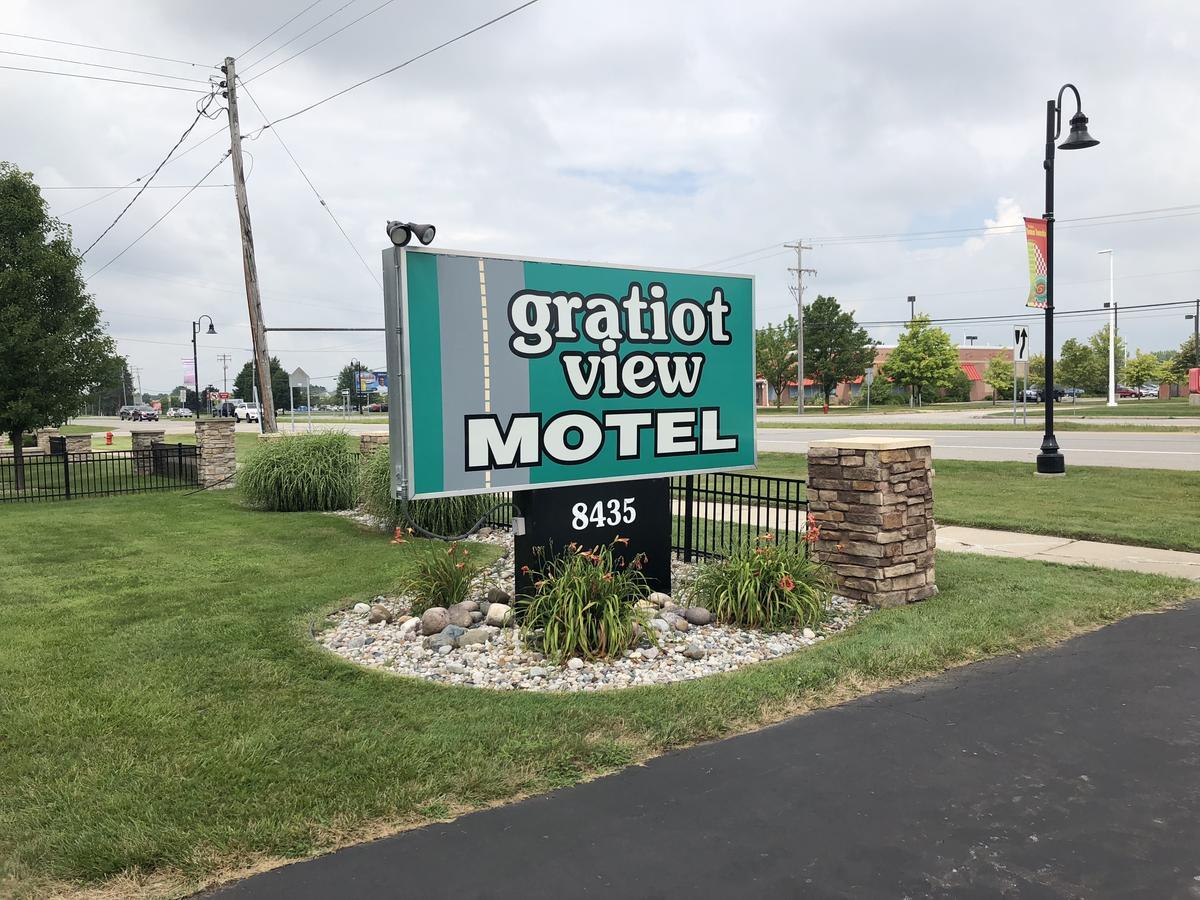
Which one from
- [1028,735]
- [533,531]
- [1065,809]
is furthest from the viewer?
[533,531]

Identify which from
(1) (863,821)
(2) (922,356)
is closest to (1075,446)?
(1) (863,821)

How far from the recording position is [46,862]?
3236 millimetres

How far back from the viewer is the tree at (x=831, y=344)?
2420 inches

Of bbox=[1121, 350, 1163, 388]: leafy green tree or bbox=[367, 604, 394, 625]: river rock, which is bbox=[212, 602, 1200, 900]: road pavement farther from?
bbox=[1121, 350, 1163, 388]: leafy green tree

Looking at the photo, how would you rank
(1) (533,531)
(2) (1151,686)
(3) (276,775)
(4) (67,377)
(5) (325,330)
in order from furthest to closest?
(5) (325,330) < (4) (67,377) < (1) (533,531) < (2) (1151,686) < (3) (276,775)

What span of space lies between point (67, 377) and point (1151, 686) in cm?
1984

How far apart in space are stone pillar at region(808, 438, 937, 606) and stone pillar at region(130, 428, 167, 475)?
17146mm

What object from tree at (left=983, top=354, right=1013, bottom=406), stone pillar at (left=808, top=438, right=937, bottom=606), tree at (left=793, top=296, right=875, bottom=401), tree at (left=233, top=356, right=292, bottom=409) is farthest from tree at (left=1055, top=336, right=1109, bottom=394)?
tree at (left=233, top=356, right=292, bottom=409)

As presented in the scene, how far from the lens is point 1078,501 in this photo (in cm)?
1265

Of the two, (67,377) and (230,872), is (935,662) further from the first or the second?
(67,377)

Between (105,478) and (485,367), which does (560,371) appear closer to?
(485,367)

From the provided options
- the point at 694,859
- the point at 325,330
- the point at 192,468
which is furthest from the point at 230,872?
Result: the point at 325,330

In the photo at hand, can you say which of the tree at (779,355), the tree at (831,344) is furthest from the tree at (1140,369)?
the tree at (779,355)

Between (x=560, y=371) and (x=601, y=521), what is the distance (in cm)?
130
